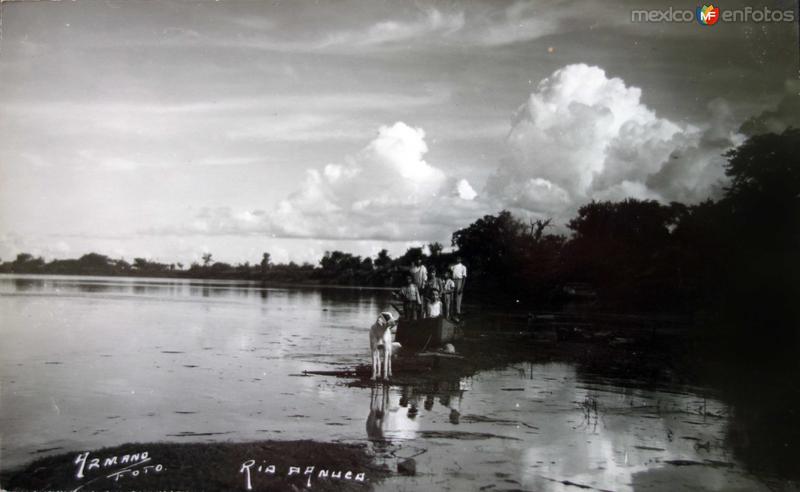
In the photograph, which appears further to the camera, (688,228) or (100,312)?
(100,312)

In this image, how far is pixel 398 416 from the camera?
1173cm

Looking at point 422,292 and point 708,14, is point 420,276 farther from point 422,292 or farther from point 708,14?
point 708,14

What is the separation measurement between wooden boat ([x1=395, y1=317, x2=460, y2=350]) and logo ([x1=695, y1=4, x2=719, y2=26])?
1037 cm

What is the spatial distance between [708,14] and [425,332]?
11447 millimetres

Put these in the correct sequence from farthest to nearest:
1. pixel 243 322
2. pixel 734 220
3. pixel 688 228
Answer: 1. pixel 243 322
2. pixel 688 228
3. pixel 734 220

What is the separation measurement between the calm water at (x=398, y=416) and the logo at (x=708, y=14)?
770 centimetres

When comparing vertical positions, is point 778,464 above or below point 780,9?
below

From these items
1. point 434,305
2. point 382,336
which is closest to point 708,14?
point 382,336

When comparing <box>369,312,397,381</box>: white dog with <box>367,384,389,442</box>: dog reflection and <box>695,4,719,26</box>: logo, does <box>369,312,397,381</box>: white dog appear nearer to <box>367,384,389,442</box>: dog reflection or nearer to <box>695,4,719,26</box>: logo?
<box>367,384,389,442</box>: dog reflection

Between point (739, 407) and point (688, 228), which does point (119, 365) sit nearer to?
point (739, 407)

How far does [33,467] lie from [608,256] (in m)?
38.8

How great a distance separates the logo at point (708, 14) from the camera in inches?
513

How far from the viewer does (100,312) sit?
3709 cm

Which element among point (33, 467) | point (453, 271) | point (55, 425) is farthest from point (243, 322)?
point (33, 467)
